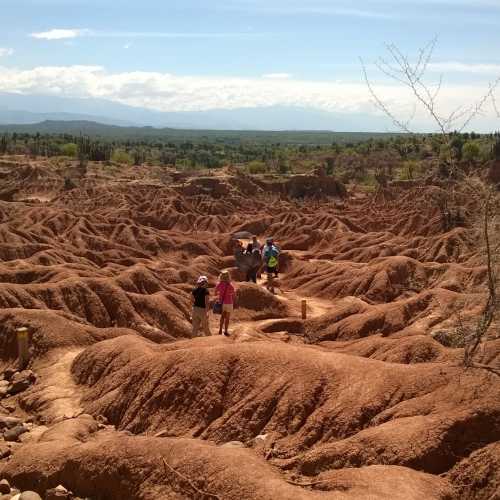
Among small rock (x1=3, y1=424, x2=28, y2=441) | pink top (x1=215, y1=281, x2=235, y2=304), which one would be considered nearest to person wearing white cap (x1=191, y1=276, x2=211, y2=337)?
pink top (x1=215, y1=281, x2=235, y2=304)

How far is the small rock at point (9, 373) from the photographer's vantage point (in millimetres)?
14645

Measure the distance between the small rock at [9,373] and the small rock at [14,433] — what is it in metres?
3.19

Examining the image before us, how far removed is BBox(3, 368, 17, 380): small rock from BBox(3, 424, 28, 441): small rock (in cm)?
319

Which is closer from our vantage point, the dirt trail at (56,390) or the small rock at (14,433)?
the small rock at (14,433)

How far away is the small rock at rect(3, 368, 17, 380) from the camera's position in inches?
577

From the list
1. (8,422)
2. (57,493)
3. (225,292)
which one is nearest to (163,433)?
(57,493)

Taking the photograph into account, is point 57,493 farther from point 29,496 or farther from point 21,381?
point 21,381

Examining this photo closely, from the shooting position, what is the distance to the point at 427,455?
830cm

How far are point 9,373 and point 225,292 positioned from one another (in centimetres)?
554

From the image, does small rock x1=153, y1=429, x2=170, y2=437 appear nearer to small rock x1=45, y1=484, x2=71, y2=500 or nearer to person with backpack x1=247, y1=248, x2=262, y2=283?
small rock x1=45, y1=484, x2=71, y2=500

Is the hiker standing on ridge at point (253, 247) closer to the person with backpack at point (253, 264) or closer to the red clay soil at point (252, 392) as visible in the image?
the person with backpack at point (253, 264)

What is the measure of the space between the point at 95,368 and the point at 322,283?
1882 centimetres

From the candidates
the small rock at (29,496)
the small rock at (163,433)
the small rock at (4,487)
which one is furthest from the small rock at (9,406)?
the small rock at (29,496)

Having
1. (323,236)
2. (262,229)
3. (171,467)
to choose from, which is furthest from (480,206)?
(262,229)
